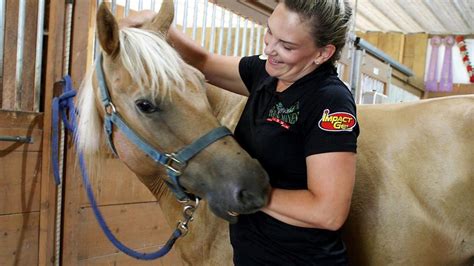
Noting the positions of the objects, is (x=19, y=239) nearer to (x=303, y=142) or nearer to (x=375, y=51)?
(x=303, y=142)

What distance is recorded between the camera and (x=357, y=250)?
4.68 ft

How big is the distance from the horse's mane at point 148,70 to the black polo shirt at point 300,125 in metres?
0.23

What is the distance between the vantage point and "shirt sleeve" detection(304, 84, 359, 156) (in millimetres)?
1076

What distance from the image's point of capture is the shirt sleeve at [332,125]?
1.08 m

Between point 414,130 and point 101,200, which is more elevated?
point 414,130

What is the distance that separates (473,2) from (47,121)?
533 centimetres

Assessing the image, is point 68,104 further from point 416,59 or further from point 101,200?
point 416,59

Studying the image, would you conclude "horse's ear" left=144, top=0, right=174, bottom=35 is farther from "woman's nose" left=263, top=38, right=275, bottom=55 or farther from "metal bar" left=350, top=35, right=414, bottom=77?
"metal bar" left=350, top=35, right=414, bottom=77

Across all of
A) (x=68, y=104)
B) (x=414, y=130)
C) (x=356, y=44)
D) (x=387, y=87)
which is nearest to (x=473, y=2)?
(x=387, y=87)

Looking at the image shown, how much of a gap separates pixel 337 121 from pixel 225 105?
62cm

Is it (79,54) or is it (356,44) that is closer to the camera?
(79,54)

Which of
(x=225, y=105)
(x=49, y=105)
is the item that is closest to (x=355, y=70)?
(x=225, y=105)

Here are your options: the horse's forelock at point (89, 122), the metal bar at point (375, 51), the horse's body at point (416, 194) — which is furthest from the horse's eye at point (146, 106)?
the metal bar at point (375, 51)

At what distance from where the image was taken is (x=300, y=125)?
1.16m
